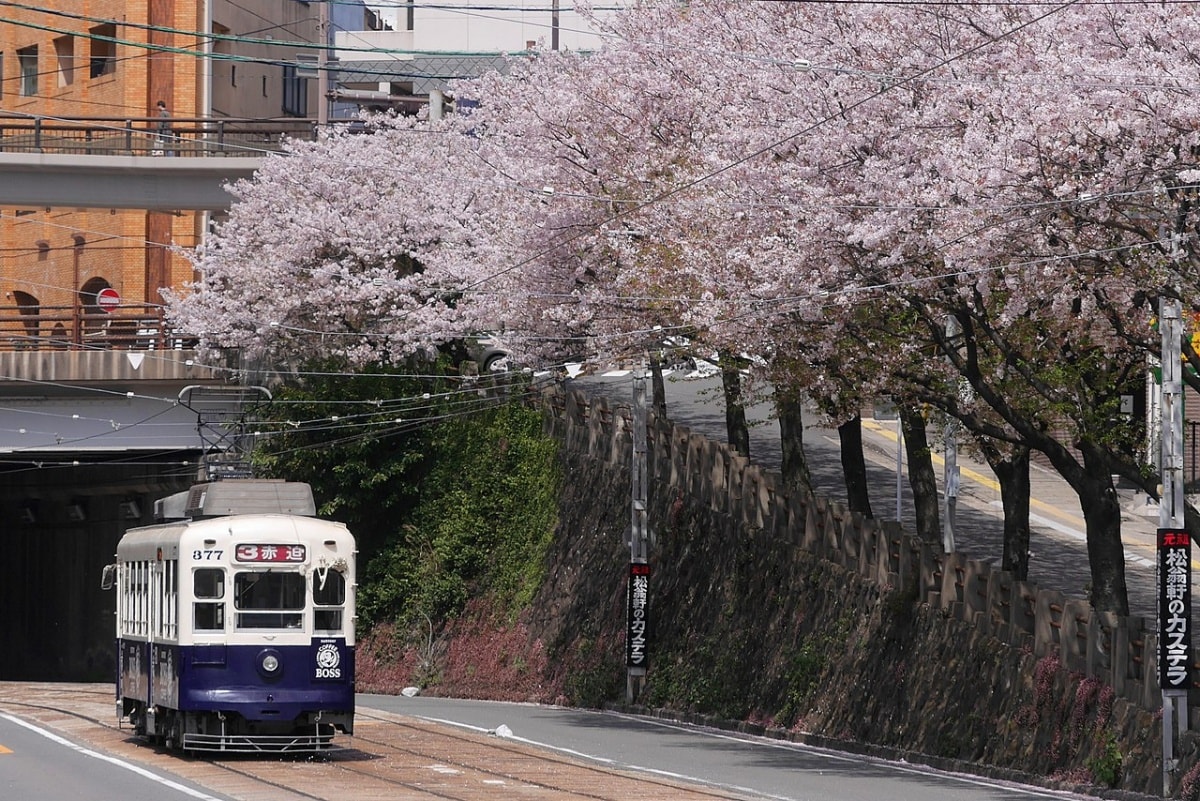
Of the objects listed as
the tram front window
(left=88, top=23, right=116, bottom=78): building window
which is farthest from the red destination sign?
(left=88, top=23, right=116, bottom=78): building window

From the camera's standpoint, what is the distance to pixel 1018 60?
21.4 meters

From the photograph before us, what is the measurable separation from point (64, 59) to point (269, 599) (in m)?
45.7

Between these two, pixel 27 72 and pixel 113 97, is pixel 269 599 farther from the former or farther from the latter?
pixel 27 72

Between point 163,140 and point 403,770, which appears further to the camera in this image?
point 163,140

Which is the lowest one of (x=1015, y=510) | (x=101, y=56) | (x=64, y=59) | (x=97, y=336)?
(x=1015, y=510)

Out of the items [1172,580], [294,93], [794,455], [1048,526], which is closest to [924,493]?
[794,455]

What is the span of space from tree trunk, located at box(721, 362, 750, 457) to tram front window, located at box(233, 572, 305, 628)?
27.5 ft

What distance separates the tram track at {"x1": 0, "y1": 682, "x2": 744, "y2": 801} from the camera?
1873 cm

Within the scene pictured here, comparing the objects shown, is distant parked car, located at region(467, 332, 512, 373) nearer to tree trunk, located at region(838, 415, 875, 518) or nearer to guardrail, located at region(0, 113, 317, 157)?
guardrail, located at region(0, 113, 317, 157)

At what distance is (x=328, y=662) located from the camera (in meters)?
22.2

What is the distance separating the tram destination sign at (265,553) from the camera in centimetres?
2208

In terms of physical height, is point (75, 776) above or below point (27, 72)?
below

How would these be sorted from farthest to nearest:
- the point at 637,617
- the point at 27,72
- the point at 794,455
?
the point at 27,72 → the point at 637,617 → the point at 794,455

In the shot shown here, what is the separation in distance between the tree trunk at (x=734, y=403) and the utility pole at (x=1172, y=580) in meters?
8.24
